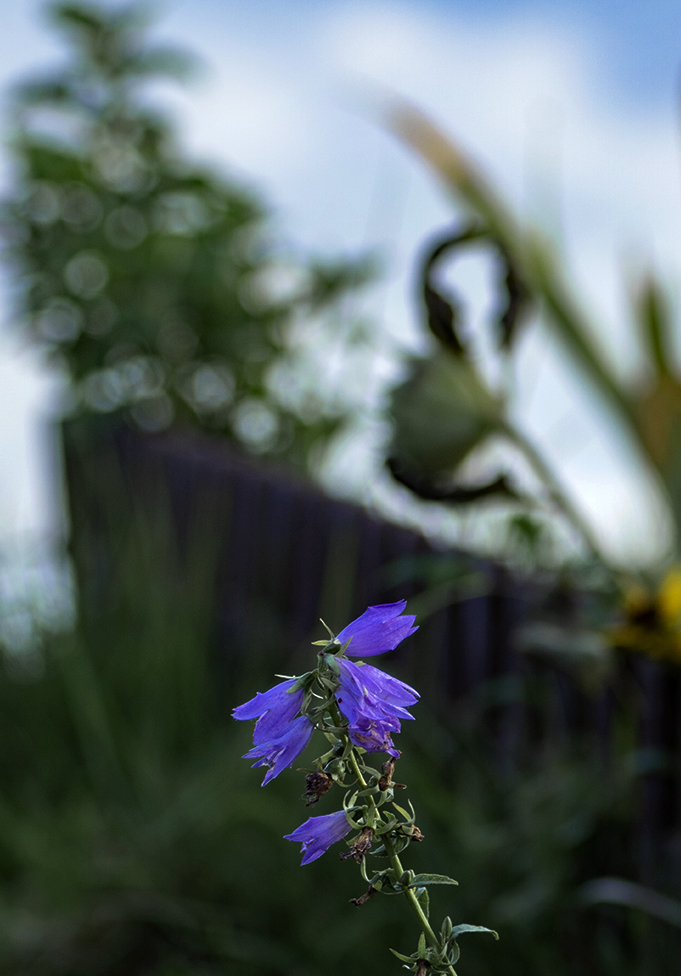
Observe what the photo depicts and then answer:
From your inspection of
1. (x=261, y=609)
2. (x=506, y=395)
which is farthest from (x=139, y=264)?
(x=506, y=395)

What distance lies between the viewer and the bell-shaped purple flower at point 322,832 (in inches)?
11.3

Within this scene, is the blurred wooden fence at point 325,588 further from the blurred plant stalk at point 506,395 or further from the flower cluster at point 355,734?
the flower cluster at point 355,734

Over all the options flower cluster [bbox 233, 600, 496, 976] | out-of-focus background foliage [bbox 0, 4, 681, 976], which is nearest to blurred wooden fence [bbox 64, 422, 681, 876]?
out-of-focus background foliage [bbox 0, 4, 681, 976]

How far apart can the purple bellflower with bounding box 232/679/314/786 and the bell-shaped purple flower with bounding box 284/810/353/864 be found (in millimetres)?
20

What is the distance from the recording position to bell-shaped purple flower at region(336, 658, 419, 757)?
276mm

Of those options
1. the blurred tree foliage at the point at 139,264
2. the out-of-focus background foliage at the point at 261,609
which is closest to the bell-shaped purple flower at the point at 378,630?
the out-of-focus background foliage at the point at 261,609

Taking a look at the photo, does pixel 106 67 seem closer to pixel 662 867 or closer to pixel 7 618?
pixel 7 618

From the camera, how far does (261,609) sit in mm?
2451

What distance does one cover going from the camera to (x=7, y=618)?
2.55m

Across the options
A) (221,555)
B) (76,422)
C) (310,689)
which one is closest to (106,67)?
(76,422)

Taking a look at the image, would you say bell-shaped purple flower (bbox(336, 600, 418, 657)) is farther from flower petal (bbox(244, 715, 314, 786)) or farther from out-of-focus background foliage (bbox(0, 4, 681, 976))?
out-of-focus background foliage (bbox(0, 4, 681, 976))

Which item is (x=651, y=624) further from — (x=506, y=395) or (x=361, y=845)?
(x=361, y=845)

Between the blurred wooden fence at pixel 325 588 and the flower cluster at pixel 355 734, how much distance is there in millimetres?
728

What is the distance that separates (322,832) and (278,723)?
0.04 metres
